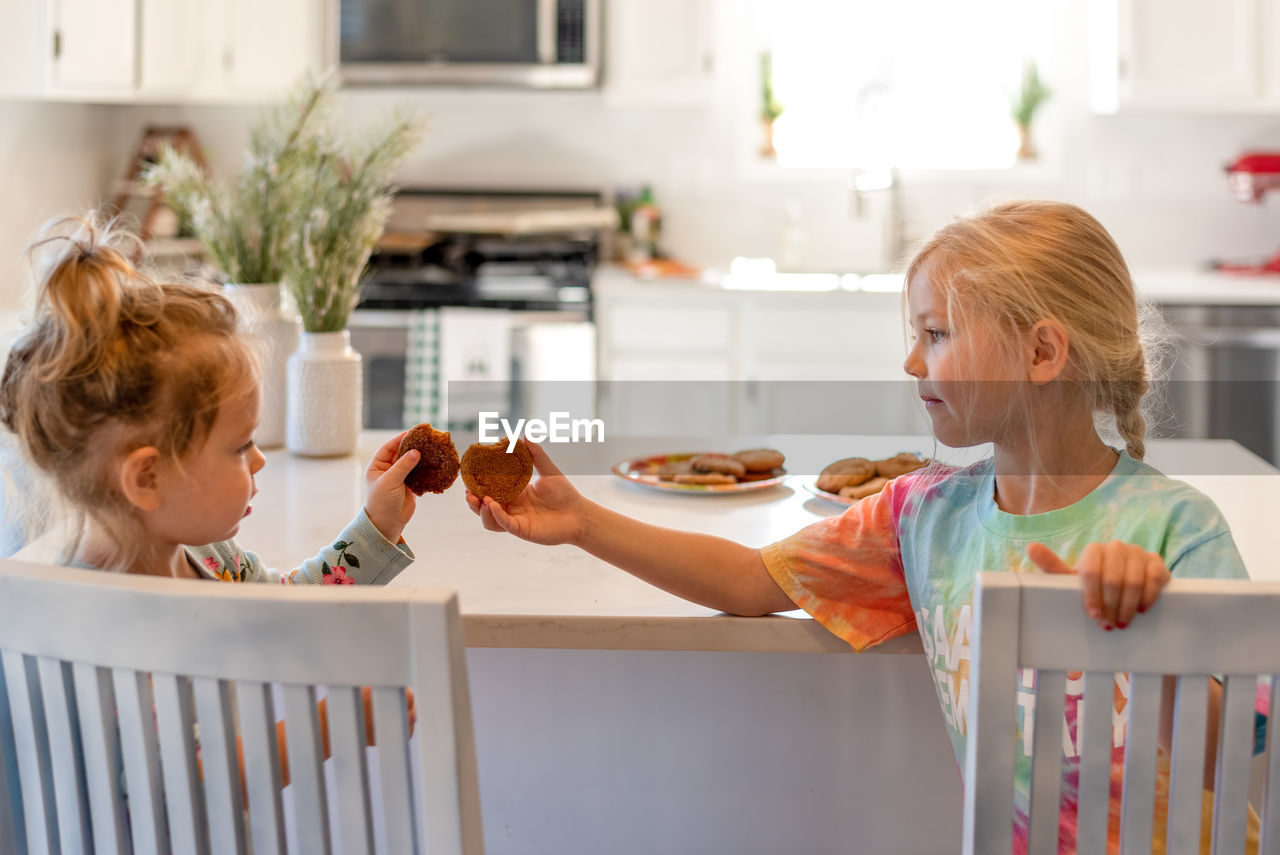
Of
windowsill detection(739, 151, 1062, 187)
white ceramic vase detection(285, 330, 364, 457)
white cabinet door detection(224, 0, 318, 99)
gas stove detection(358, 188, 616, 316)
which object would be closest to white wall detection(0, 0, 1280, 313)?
windowsill detection(739, 151, 1062, 187)

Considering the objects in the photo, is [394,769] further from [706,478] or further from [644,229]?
[644,229]

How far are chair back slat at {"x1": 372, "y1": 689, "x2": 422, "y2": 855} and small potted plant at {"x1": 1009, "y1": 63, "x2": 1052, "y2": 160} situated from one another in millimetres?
3591

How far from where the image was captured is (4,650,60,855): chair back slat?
78cm

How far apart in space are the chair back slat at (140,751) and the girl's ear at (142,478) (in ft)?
0.87

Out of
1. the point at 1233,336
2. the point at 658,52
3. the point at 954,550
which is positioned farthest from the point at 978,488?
the point at 658,52

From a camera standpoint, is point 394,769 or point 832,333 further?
point 832,333

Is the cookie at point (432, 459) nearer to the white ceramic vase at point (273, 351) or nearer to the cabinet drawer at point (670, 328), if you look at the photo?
the white ceramic vase at point (273, 351)

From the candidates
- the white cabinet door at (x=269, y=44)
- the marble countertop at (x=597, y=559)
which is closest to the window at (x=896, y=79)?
the white cabinet door at (x=269, y=44)

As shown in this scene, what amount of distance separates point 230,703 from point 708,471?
90 centimetres

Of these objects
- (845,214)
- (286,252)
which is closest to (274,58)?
(845,214)

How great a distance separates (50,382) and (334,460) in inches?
31.4

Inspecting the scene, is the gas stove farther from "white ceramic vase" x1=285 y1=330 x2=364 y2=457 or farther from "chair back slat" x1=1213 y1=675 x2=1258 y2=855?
"chair back slat" x1=1213 y1=675 x2=1258 y2=855

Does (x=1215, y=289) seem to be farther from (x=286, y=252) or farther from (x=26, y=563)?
(x=26, y=563)

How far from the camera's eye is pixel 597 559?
4.17 feet
